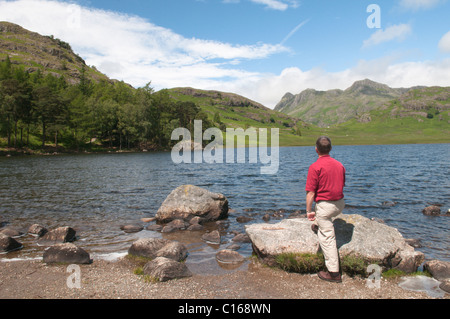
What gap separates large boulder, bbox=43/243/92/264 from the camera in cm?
1242

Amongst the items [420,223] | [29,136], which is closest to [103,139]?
[29,136]

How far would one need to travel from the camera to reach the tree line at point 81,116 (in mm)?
90375

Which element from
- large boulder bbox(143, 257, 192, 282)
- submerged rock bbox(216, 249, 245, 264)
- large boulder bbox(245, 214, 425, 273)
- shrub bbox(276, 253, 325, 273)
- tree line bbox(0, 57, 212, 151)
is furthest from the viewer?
tree line bbox(0, 57, 212, 151)

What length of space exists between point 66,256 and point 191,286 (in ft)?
21.0

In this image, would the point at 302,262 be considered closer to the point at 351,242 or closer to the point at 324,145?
the point at 351,242

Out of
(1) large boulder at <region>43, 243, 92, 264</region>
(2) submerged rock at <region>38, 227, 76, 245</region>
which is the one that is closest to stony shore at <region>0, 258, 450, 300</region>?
(1) large boulder at <region>43, 243, 92, 264</region>

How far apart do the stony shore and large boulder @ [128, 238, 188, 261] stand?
1.75 metres

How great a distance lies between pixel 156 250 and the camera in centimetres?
1378

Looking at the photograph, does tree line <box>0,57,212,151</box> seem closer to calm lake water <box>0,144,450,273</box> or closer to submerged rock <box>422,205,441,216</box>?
calm lake water <box>0,144,450,273</box>

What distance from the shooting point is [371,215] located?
23.1 meters

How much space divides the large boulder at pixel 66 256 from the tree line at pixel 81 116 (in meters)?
91.2

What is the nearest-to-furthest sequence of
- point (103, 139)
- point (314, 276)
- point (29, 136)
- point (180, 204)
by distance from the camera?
point (314, 276) < point (180, 204) < point (29, 136) < point (103, 139)
